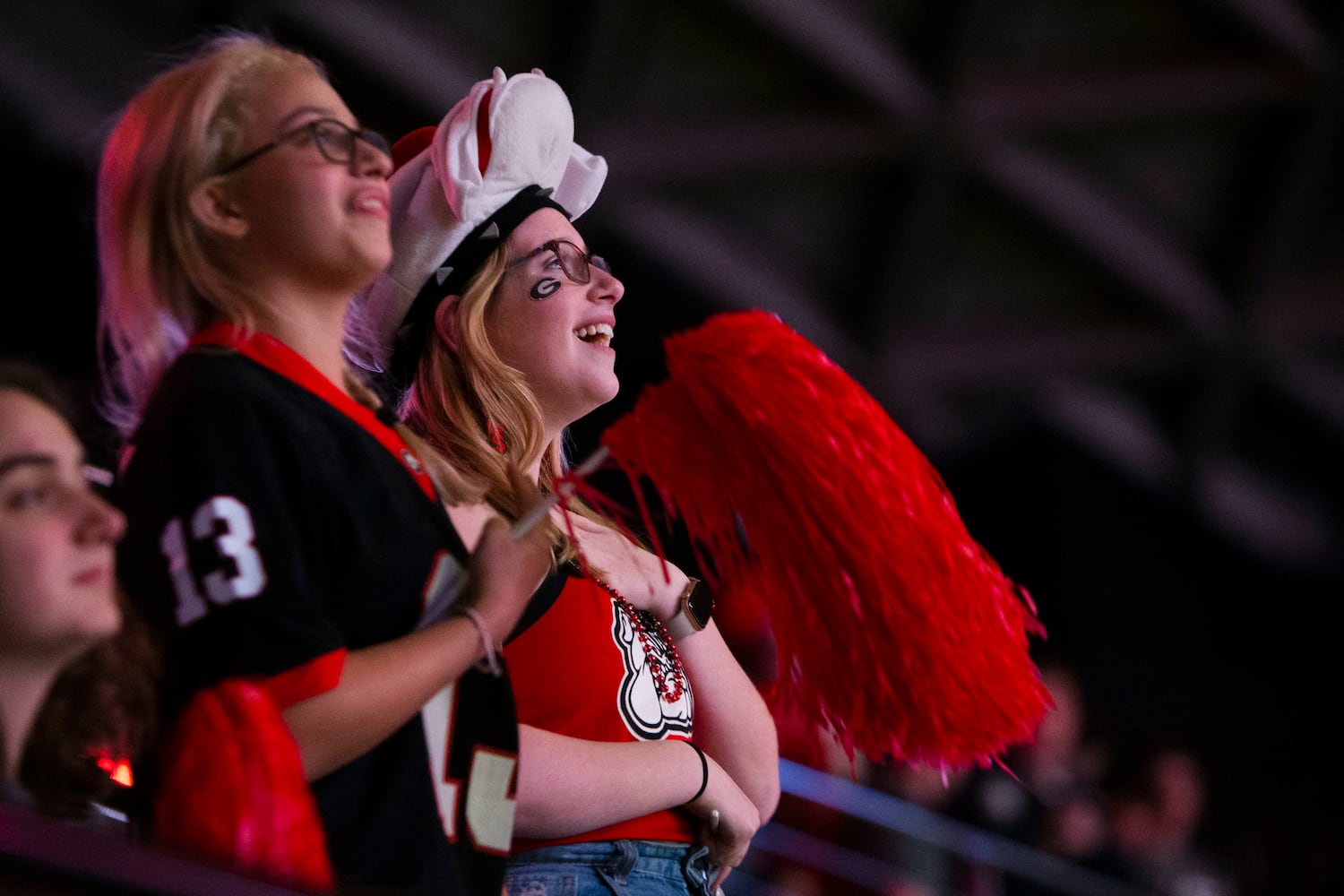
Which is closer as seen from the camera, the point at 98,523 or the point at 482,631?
the point at 98,523

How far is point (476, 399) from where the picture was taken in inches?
58.8

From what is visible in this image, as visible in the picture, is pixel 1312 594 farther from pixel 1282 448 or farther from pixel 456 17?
pixel 456 17

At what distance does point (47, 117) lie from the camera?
348cm

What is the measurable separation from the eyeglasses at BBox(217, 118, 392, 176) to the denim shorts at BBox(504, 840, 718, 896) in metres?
0.64

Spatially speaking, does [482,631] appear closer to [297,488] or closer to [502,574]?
[502,574]

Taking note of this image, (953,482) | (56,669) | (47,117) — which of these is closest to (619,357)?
(47,117)

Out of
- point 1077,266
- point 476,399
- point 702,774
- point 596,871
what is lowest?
point 596,871

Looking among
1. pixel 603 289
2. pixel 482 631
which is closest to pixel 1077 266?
pixel 603 289

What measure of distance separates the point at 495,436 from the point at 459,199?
0.79 feet

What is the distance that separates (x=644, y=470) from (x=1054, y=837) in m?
2.56

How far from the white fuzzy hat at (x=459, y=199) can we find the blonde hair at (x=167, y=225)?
10.9 inches

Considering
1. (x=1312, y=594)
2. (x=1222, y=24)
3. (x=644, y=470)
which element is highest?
(x=1222, y=24)

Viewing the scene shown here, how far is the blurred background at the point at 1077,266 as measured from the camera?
448cm

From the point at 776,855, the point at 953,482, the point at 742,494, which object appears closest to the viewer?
the point at 742,494
